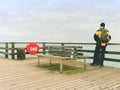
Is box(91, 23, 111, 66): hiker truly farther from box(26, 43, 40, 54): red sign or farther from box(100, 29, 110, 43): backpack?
box(26, 43, 40, 54): red sign

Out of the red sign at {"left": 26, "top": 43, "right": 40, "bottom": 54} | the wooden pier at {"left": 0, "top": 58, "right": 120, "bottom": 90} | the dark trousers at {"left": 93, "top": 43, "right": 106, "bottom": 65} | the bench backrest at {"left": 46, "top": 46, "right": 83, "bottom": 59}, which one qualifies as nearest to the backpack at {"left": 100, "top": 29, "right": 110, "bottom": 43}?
the dark trousers at {"left": 93, "top": 43, "right": 106, "bottom": 65}

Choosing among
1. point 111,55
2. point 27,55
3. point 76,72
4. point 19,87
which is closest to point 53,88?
point 19,87

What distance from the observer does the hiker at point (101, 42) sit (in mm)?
9867

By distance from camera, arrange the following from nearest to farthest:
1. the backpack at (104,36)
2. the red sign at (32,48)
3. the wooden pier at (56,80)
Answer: the wooden pier at (56,80) → the backpack at (104,36) → the red sign at (32,48)

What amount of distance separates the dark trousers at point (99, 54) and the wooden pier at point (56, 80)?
1.41m

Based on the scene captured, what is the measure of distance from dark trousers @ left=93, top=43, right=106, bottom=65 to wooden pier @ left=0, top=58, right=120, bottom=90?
1.41 m

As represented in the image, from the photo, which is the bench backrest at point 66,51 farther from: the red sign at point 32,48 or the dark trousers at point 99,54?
the red sign at point 32,48

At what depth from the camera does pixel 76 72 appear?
8.47 meters

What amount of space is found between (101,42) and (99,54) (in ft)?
1.88

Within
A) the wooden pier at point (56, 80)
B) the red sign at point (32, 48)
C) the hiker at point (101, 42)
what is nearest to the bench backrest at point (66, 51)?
the wooden pier at point (56, 80)

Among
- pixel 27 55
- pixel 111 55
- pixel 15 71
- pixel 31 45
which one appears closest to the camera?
pixel 15 71

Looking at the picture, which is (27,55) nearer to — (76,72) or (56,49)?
(56,49)

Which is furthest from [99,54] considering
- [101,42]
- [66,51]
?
[66,51]

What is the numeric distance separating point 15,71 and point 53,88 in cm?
284
